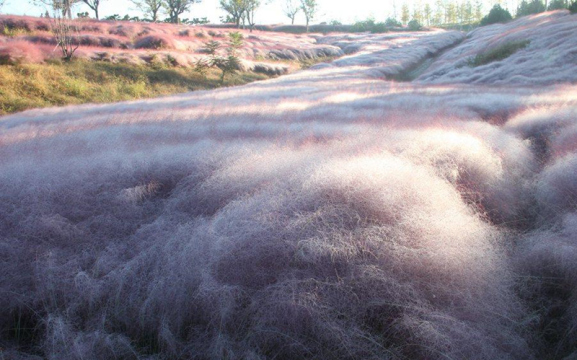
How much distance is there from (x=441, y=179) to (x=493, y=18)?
225 ft

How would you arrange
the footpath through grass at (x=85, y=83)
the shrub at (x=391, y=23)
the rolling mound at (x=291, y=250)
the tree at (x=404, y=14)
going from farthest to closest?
the tree at (x=404, y=14), the shrub at (x=391, y=23), the footpath through grass at (x=85, y=83), the rolling mound at (x=291, y=250)

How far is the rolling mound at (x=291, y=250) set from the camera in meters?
2.51

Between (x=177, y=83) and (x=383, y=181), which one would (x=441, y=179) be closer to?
(x=383, y=181)

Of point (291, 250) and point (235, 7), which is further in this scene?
point (235, 7)

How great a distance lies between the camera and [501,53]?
805 inches

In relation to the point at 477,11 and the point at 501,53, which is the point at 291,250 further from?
the point at 477,11

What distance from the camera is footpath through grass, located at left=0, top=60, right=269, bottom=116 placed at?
14.7m

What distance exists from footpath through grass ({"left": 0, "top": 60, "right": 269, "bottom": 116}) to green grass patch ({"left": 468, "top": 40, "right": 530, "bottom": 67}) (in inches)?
647

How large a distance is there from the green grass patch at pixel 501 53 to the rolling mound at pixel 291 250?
17767 mm

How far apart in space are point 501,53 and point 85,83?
23.0 metres

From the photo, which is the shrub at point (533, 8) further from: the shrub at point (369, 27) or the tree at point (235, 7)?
the tree at point (235, 7)

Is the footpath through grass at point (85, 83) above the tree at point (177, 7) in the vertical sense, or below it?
below

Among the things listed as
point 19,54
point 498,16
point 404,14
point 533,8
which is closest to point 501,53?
point 19,54

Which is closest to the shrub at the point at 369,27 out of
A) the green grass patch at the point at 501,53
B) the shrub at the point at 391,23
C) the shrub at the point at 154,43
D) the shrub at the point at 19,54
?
the shrub at the point at 391,23
